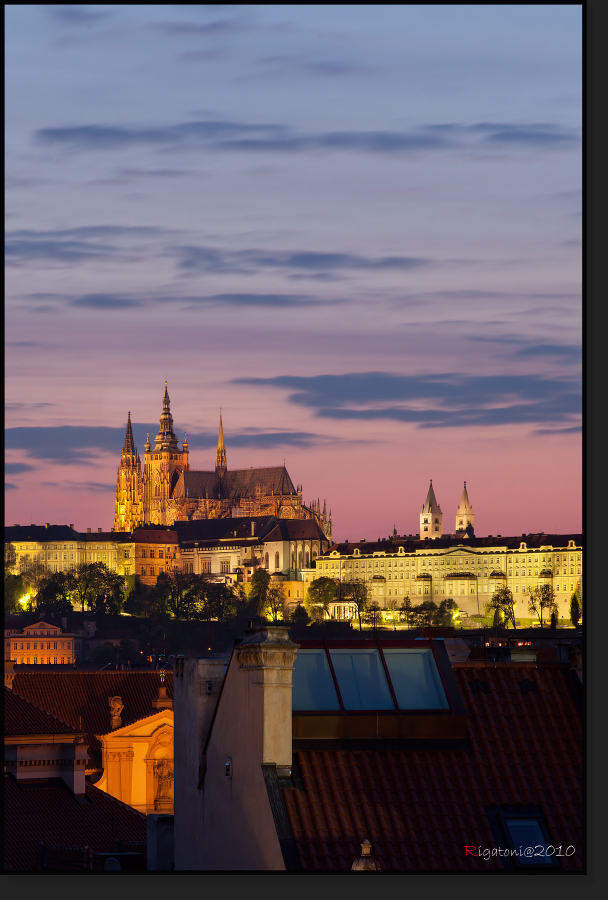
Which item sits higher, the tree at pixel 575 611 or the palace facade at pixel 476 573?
the palace facade at pixel 476 573

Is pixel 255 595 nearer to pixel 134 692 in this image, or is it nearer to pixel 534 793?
pixel 134 692

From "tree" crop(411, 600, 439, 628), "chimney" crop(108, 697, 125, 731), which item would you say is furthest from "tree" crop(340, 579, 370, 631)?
"chimney" crop(108, 697, 125, 731)

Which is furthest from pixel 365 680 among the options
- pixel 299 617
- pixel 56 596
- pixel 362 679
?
pixel 56 596

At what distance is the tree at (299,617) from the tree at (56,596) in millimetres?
23833

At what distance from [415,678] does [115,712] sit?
14509 millimetres

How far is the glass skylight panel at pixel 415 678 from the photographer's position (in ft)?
32.8

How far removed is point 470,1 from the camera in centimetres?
966

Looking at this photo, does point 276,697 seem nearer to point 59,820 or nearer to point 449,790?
point 449,790

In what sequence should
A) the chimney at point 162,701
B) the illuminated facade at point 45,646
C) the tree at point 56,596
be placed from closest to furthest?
1. the chimney at point 162,701
2. the illuminated facade at point 45,646
3. the tree at point 56,596

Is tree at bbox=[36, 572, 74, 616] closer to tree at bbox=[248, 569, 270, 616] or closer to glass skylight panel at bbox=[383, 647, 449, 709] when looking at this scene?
tree at bbox=[248, 569, 270, 616]

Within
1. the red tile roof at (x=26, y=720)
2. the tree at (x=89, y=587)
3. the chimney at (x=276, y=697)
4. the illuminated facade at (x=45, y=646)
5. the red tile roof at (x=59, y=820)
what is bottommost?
the illuminated facade at (x=45, y=646)

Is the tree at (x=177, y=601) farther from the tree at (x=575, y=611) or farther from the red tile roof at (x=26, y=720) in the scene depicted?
the red tile roof at (x=26, y=720)

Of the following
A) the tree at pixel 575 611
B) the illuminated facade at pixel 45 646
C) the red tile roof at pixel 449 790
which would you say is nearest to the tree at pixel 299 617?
the illuminated facade at pixel 45 646

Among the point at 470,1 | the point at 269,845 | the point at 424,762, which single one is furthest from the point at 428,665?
the point at 470,1
